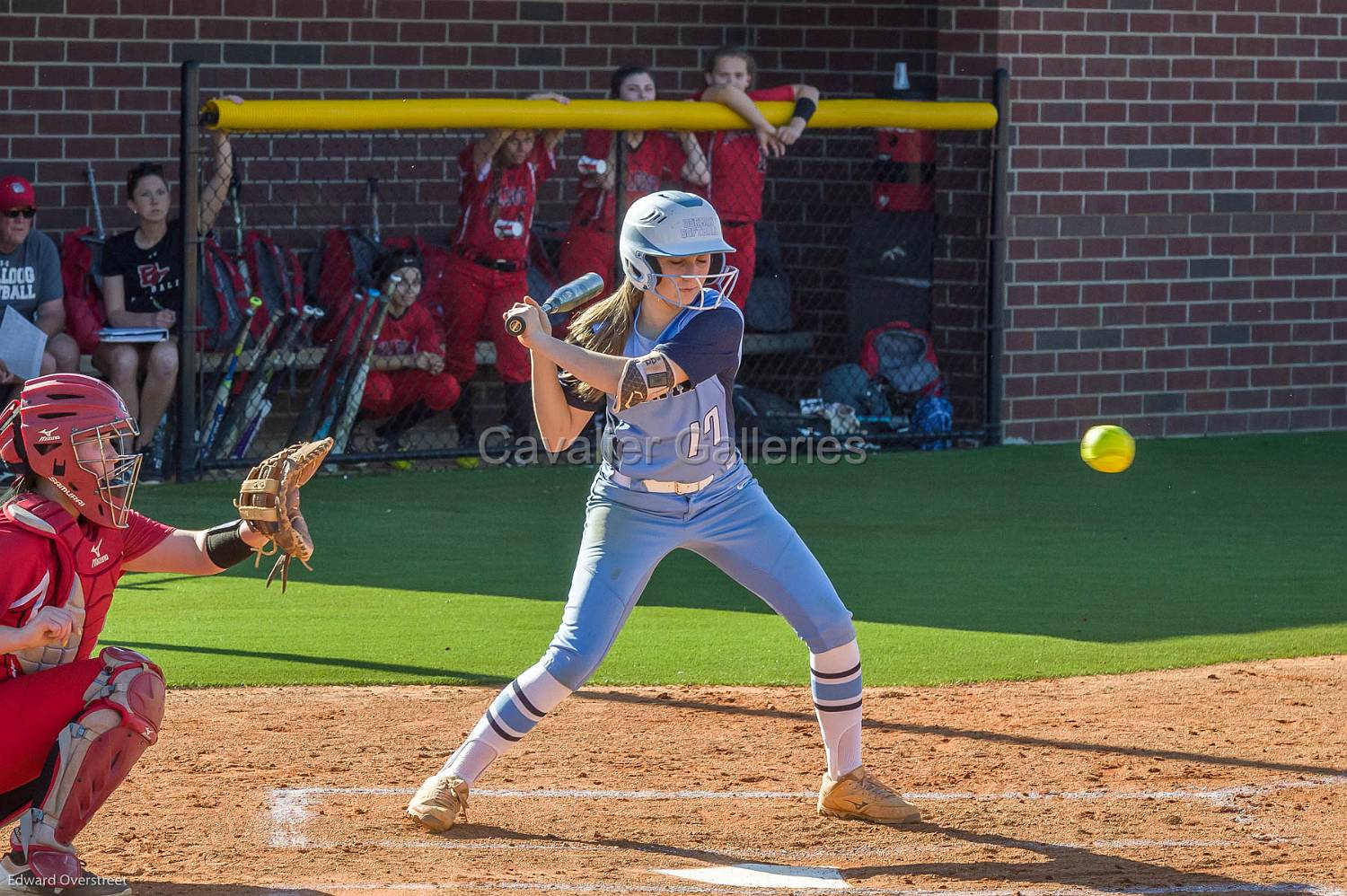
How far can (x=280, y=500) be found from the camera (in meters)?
4.25

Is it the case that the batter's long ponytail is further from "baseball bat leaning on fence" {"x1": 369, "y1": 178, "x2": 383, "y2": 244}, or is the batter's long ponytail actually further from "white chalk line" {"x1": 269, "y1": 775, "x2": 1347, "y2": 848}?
"baseball bat leaning on fence" {"x1": 369, "y1": 178, "x2": 383, "y2": 244}

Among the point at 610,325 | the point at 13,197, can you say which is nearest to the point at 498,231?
the point at 13,197

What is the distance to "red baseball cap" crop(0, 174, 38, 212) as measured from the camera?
973 cm

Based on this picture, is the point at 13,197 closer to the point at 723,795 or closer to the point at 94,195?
the point at 94,195

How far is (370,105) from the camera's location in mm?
9961

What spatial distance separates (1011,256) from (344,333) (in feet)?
13.8

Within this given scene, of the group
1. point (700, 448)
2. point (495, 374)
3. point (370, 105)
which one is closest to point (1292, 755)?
point (700, 448)

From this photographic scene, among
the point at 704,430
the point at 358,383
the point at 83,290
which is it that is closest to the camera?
the point at 704,430

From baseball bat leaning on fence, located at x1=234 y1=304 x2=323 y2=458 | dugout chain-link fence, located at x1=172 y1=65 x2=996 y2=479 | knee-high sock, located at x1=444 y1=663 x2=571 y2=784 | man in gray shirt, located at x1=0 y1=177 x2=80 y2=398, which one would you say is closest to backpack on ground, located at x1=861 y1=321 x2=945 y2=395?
dugout chain-link fence, located at x1=172 y1=65 x2=996 y2=479

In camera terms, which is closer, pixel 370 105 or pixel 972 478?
pixel 370 105

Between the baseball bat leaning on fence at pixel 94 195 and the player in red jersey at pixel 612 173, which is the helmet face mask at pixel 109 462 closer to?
the player in red jersey at pixel 612 173

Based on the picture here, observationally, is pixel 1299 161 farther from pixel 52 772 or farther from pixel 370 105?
pixel 52 772

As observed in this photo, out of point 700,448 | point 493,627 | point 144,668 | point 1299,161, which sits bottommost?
point 493,627

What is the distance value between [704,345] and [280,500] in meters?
1.14
